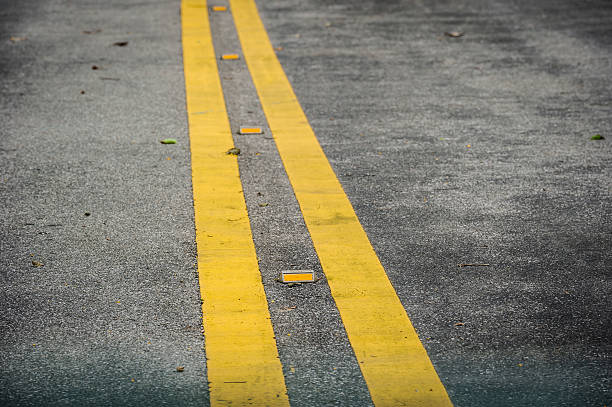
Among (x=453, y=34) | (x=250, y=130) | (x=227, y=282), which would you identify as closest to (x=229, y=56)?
(x=250, y=130)

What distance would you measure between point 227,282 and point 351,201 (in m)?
0.96

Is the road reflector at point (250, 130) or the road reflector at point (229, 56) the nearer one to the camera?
the road reflector at point (250, 130)

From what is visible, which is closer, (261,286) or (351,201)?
(261,286)

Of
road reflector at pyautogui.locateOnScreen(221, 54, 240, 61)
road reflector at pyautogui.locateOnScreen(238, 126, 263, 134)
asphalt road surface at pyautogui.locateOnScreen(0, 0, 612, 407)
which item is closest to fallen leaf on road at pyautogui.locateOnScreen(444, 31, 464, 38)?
asphalt road surface at pyautogui.locateOnScreen(0, 0, 612, 407)

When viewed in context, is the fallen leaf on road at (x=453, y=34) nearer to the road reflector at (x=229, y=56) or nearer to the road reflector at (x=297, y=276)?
the road reflector at (x=229, y=56)

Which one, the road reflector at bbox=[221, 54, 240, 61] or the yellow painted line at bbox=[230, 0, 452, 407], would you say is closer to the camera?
the yellow painted line at bbox=[230, 0, 452, 407]

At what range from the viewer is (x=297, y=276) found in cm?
309

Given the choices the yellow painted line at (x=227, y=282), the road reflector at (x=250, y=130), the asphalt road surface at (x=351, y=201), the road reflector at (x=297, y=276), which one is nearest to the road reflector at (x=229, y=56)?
the asphalt road surface at (x=351, y=201)

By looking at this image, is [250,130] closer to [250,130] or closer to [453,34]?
[250,130]

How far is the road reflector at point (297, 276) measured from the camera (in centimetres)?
306

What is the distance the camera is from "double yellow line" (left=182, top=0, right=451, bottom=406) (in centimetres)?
248

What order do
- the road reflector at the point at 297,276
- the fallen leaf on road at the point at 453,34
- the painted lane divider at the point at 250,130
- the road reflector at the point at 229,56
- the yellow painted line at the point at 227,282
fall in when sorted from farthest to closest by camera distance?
1. the fallen leaf on road at the point at 453,34
2. the road reflector at the point at 229,56
3. the painted lane divider at the point at 250,130
4. the road reflector at the point at 297,276
5. the yellow painted line at the point at 227,282

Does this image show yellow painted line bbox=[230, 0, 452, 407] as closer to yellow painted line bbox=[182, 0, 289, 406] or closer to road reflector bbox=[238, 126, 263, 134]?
road reflector bbox=[238, 126, 263, 134]

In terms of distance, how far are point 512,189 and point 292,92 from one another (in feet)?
6.94
